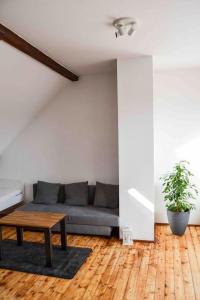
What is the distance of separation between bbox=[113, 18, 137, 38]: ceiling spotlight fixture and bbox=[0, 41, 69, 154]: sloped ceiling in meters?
1.21

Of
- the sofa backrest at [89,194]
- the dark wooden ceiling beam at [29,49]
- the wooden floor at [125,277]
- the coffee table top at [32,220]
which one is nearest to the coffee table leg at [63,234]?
the coffee table top at [32,220]

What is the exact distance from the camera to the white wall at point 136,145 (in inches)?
143

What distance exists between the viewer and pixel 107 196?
4.35 meters

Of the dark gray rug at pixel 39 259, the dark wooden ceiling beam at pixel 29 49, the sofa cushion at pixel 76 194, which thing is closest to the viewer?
the dark wooden ceiling beam at pixel 29 49

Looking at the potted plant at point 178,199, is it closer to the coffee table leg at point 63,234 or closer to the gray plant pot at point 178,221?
the gray plant pot at point 178,221

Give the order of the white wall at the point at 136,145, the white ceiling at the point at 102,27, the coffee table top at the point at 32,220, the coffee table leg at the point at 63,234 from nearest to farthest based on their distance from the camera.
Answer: the white ceiling at the point at 102,27, the coffee table top at the point at 32,220, the coffee table leg at the point at 63,234, the white wall at the point at 136,145

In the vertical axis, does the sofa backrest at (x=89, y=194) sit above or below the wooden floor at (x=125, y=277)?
above

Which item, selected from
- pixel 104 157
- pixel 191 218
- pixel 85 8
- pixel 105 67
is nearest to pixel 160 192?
pixel 191 218

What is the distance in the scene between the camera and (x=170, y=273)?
2.97 meters

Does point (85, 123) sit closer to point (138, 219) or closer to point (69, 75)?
point (69, 75)

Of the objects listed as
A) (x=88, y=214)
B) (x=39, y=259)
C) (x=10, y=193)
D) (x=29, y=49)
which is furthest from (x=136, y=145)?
(x=10, y=193)

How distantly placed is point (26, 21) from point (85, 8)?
0.62 meters

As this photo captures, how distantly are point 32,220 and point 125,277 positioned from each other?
1.32m

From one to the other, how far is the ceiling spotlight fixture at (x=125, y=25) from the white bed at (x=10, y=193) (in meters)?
3.37
